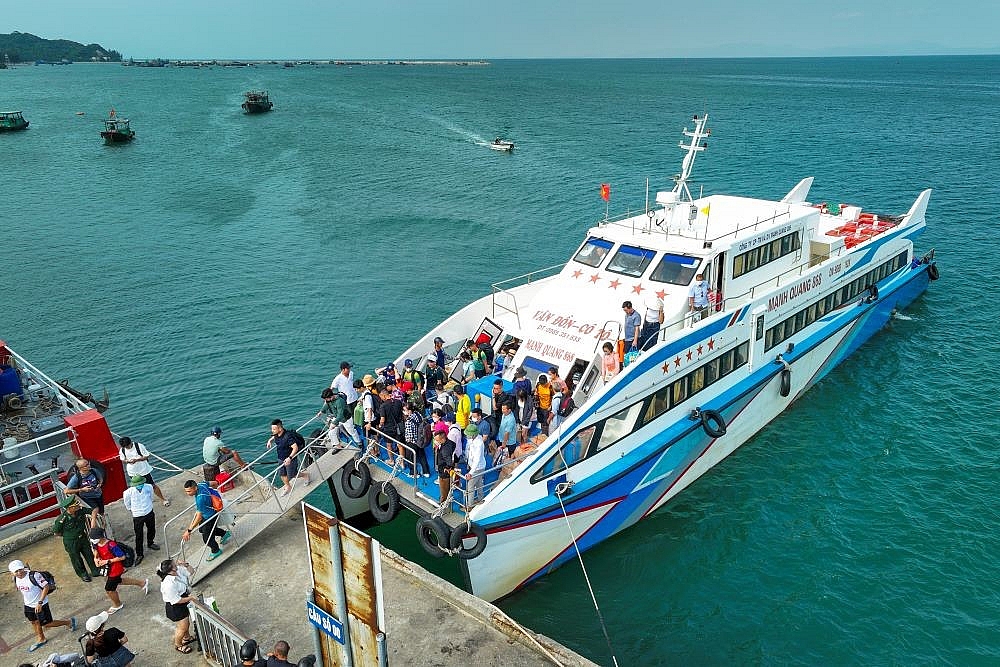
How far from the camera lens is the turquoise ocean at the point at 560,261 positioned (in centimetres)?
1283

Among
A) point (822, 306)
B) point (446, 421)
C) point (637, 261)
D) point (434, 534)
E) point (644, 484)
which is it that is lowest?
point (644, 484)

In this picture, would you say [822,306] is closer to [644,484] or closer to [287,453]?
[644,484]

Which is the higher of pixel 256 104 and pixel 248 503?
pixel 256 104

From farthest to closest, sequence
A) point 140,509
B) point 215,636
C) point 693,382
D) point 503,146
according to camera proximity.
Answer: point 503,146
point 693,382
point 140,509
point 215,636

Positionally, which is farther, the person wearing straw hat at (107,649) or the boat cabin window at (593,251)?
the boat cabin window at (593,251)

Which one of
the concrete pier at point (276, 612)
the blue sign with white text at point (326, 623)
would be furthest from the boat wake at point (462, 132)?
the blue sign with white text at point (326, 623)

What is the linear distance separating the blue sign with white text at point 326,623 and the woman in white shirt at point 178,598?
108 inches


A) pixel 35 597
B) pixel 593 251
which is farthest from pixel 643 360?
pixel 35 597

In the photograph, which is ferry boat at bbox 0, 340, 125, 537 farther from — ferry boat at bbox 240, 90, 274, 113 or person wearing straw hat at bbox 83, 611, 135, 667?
ferry boat at bbox 240, 90, 274, 113

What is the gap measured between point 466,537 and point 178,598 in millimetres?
4146

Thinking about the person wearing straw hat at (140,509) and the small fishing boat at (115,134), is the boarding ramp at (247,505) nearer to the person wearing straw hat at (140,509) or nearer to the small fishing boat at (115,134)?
the person wearing straw hat at (140,509)

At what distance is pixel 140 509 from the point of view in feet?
35.4

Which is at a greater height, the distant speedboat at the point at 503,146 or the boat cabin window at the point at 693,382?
the distant speedboat at the point at 503,146

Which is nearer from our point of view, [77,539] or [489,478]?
[77,539]
